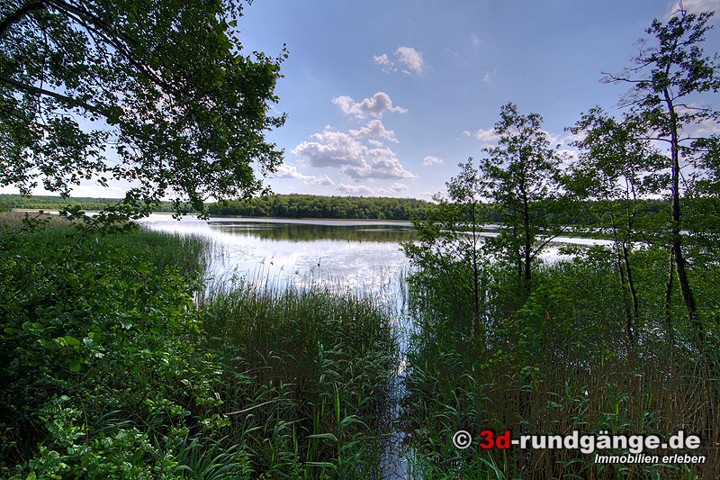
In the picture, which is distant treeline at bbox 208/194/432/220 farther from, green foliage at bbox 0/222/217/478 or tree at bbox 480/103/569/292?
green foliage at bbox 0/222/217/478

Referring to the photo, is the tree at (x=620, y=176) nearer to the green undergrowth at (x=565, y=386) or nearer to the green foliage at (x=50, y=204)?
the green undergrowth at (x=565, y=386)

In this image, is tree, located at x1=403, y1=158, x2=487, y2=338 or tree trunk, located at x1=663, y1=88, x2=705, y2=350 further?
tree, located at x1=403, y1=158, x2=487, y2=338

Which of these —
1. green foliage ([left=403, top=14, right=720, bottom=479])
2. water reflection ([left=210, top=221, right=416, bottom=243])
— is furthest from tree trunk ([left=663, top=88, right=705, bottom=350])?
water reflection ([left=210, top=221, right=416, bottom=243])

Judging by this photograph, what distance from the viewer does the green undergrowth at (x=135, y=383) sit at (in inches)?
62.1

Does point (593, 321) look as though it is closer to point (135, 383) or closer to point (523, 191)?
point (523, 191)

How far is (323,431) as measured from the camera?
3355 millimetres

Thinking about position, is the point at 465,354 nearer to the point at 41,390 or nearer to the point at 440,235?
the point at 440,235

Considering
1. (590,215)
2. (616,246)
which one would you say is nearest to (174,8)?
→ (590,215)

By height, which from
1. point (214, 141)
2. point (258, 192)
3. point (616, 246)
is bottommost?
point (616, 246)

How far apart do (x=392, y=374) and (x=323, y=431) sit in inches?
69.8

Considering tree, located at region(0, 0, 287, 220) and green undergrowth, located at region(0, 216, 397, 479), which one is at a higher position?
tree, located at region(0, 0, 287, 220)

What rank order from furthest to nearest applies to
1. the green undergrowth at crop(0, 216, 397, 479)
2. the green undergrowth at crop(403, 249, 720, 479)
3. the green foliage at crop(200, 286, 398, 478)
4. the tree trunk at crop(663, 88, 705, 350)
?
1. the tree trunk at crop(663, 88, 705, 350)
2. the green foliage at crop(200, 286, 398, 478)
3. the green undergrowth at crop(403, 249, 720, 479)
4. the green undergrowth at crop(0, 216, 397, 479)

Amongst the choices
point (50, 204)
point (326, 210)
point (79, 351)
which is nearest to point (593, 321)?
point (79, 351)

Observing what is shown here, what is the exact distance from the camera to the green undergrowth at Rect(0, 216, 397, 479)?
1577mm
